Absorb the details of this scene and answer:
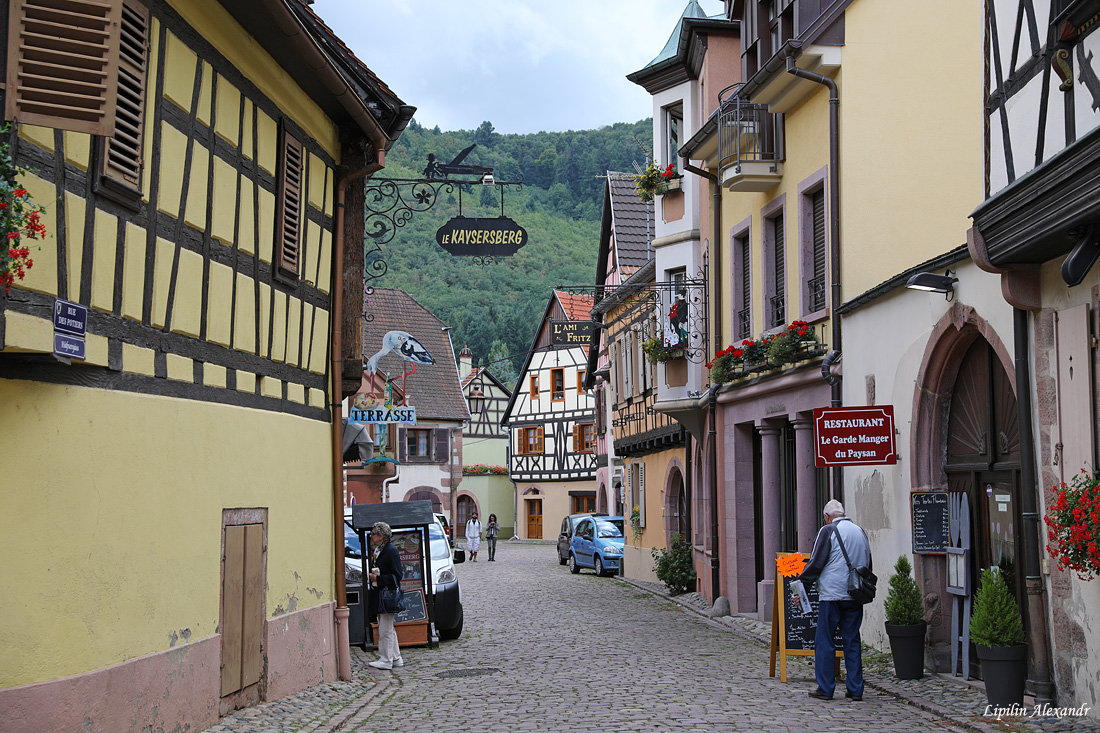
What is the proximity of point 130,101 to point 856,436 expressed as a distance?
7.60 metres

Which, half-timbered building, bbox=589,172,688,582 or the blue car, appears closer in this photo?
half-timbered building, bbox=589,172,688,582

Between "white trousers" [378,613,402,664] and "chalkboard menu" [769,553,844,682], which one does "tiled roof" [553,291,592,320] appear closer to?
"white trousers" [378,613,402,664]

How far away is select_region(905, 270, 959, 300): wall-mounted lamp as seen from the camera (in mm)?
11875

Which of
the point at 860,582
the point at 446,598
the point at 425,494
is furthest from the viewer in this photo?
the point at 425,494

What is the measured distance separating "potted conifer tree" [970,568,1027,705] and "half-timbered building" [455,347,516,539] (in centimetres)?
5273

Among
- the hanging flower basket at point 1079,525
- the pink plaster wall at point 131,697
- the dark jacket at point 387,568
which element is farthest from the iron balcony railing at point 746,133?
the pink plaster wall at point 131,697

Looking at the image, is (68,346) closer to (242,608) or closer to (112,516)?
(112,516)

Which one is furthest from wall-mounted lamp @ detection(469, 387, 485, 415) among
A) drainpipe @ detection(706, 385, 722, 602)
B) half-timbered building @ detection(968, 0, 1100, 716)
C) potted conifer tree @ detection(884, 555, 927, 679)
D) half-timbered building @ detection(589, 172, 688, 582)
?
half-timbered building @ detection(968, 0, 1100, 716)

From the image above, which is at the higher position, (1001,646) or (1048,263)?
(1048,263)

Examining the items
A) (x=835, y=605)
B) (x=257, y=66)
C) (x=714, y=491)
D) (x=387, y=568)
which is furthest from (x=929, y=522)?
(x=714, y=491)

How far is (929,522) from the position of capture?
12.6m

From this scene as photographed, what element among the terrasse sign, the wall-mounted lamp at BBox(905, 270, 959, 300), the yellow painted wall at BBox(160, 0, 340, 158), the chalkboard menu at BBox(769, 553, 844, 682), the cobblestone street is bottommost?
the cobblestone street

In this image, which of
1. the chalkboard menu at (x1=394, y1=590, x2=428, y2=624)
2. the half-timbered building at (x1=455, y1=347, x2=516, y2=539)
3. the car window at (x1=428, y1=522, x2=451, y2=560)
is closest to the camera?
the chalkboard menu at (x1=394, y1=590, x2=428, y2=624)

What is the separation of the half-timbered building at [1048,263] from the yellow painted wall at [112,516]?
21.0ft
